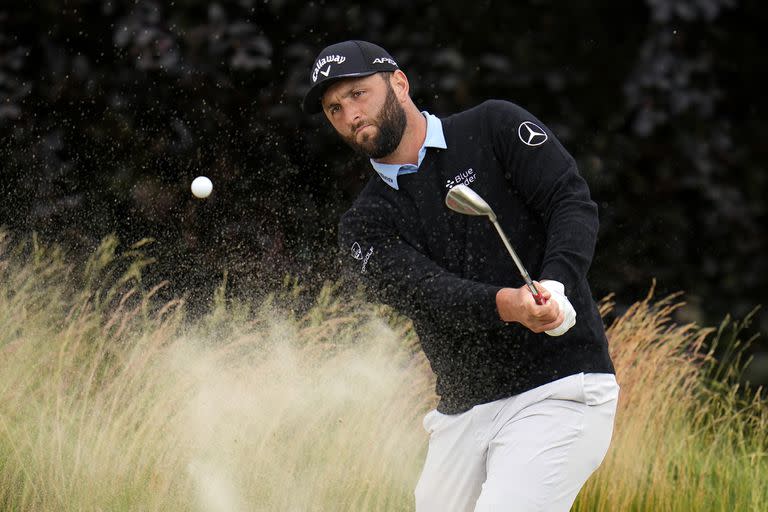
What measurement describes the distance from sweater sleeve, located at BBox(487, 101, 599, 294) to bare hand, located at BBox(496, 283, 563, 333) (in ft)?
0.36

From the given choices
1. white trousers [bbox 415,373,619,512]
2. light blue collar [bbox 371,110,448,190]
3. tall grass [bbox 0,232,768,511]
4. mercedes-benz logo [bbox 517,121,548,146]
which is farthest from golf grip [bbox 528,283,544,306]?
tall grass [bbox 0,232,768,511]

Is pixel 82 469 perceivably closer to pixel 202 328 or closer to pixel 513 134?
pixel 202 328

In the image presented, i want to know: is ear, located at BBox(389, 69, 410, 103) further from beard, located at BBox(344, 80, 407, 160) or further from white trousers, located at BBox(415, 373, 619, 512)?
white trousers, located at BBox(415, 373, 619, 512)

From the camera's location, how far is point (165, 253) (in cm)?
572

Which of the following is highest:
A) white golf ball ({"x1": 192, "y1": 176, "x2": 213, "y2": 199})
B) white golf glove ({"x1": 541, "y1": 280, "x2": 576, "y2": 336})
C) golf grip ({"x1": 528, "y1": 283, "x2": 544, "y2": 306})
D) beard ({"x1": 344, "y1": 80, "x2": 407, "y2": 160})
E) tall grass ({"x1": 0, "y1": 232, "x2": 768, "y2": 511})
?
beard ({"x1": 344, "y1": 80, "x2": 407, "y2": 160})

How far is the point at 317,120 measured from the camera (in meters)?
5.89

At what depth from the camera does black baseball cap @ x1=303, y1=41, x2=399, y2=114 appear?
128 inches

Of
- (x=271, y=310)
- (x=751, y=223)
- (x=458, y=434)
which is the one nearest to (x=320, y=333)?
(x=271, y=310)

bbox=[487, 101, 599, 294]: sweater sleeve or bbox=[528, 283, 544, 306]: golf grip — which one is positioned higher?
bbox=[487, 101, 599, 294]: sweater sleeve

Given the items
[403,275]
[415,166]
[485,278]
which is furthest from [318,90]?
[485,278]

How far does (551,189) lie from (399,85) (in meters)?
0.56

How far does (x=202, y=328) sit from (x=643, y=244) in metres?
2.31

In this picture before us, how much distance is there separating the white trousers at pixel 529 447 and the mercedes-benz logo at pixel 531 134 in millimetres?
594

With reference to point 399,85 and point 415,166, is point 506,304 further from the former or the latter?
point 399,85
